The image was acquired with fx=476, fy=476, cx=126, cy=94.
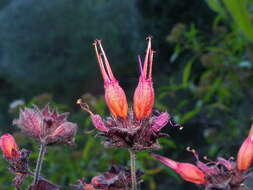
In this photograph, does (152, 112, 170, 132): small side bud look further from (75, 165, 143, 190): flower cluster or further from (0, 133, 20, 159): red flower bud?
(0, 133, 20, 159): red flower bud

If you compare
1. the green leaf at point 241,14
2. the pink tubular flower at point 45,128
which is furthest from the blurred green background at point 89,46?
the pink tubular flower at point 45,128

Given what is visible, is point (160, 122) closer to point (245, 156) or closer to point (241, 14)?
point (245, 156)

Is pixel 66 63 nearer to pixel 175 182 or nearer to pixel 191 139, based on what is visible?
pixel 191 139

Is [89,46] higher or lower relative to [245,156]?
higher

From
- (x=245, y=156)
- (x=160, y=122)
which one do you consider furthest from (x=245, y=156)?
(x=160, y=122)

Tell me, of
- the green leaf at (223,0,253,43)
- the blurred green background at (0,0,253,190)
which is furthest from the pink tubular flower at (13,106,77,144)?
the blurred green background at (0,0,253,190)
